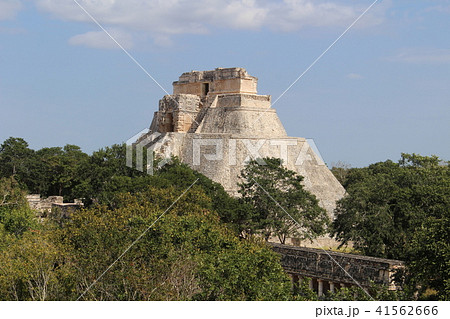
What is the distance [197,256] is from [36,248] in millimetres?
4996

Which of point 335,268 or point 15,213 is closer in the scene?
point 335,268

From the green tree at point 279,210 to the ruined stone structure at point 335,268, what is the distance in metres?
7.73

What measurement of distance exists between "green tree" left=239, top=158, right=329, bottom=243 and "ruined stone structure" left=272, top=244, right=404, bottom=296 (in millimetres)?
7729

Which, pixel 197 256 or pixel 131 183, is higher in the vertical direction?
pixel 131 183

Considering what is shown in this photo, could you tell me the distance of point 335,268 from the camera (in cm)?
2502

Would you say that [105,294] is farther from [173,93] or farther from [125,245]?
[173,93]

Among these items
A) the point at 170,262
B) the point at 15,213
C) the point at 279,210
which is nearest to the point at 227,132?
the point at 279,210

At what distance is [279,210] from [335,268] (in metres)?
11.5

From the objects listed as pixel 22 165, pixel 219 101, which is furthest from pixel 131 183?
pixel 22 165

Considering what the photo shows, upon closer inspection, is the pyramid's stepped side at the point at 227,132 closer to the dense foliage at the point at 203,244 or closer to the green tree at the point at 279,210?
the green tree at the point at 279,210

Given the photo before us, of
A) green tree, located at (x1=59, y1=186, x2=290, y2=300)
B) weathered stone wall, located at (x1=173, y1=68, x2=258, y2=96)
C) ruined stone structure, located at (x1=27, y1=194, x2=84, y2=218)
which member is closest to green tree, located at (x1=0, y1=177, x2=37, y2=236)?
ruined stone structure, located at (x1=27, y1=194, x2=84, y2=218)

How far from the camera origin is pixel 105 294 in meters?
19.2

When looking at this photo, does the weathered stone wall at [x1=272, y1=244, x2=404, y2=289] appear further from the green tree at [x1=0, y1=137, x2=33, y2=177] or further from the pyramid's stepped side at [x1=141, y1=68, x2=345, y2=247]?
the green tree at [x1=0, y1=137, x2=33, y2=177]

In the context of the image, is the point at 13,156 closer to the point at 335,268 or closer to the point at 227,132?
the point at 227,132
